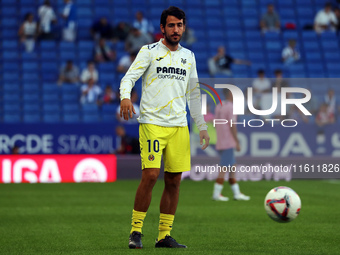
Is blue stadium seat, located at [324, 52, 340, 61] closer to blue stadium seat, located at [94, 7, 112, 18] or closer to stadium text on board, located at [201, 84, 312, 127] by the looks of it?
stadium text on board, located at [201, 84, 312, 127]

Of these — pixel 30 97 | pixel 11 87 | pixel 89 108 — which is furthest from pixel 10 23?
pixel 89 108

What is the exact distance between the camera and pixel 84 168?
716 inches

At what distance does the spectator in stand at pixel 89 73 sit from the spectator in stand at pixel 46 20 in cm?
211

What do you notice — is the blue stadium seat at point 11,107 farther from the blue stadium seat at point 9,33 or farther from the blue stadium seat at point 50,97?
the blue stadium seat at point 9,33

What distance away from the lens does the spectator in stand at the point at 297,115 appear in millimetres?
19172

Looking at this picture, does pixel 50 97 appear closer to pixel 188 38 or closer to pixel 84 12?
pixel 84 12

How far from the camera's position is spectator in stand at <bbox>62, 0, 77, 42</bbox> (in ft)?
72.1

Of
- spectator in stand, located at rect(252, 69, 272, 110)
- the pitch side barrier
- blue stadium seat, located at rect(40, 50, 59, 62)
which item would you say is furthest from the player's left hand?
blue stadium seat, located at rect(40, 50, 59, 62)

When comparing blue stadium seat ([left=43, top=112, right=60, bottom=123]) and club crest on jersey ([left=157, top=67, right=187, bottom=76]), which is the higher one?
club crest on jersey ([left=157, top=67, right=187, bottom=76])


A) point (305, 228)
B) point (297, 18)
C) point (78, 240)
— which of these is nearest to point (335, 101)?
point (297, 18)

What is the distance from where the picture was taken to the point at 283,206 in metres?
7.97

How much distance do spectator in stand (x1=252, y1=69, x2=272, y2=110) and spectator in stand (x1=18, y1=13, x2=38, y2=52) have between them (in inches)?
270

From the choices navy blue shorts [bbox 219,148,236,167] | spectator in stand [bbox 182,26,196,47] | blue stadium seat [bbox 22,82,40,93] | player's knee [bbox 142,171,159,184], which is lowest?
navy blue shorts [bbox 219,148,236,167]

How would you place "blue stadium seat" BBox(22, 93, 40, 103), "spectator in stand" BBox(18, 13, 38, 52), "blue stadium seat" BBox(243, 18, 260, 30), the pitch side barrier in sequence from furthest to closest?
"blue stadium seat" BBox(243, 18, 260, 30) < "spectator in stand" BBox(18, 13, 38, 52) < "blue stadium seat" BBox(22, 93, 40, 103) < the pitch side barrier
